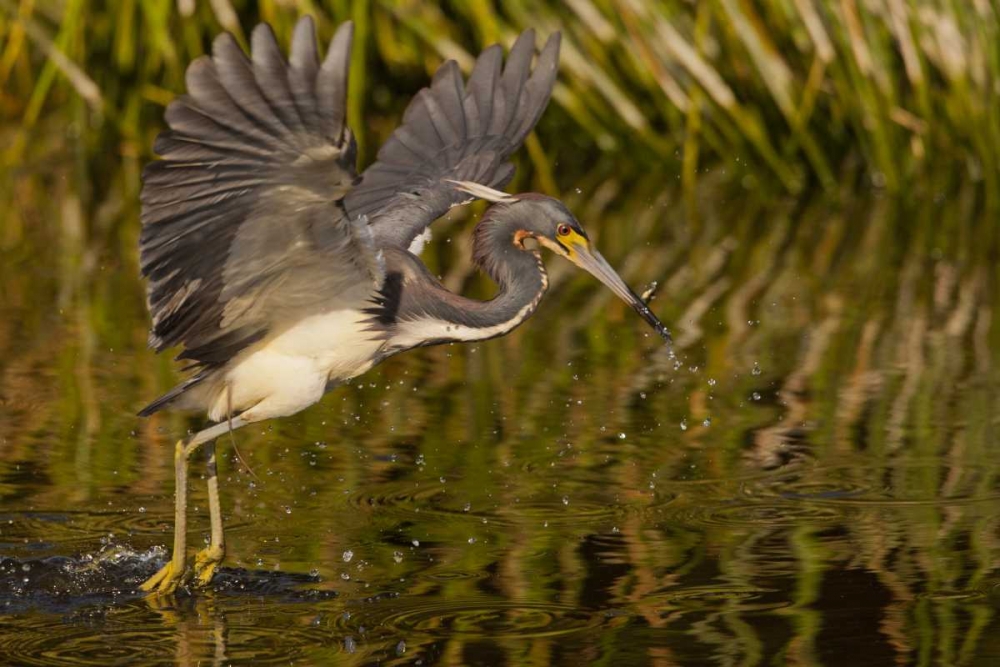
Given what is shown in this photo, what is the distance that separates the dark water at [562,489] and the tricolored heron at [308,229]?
473 mm

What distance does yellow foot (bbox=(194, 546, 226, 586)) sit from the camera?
242 inches

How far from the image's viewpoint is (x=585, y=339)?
31.4ft

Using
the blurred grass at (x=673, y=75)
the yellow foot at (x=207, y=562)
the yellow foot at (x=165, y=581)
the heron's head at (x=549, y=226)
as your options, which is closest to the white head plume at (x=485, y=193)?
the heron's head at (x=549, y=226)

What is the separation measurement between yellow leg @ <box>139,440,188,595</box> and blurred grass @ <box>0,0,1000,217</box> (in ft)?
20.6

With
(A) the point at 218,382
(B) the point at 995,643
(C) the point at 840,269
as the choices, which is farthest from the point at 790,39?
(B) the point at 995,643

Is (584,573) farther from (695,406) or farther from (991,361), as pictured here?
(991,361)

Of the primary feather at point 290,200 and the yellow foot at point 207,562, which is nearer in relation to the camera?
the primary feather at point 290,200

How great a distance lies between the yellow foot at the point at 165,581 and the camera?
20.0 feet

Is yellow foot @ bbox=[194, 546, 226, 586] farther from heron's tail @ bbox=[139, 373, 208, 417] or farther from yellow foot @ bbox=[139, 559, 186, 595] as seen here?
heron's tail @ bbox=[139, 373, 208, 417]

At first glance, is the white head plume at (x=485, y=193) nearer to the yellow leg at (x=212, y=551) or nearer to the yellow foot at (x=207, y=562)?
the yellow leg at (x=212, y=551)

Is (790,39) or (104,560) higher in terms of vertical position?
(790,39)

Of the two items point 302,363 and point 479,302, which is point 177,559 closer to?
point 302,363

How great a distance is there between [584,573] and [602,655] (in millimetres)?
780

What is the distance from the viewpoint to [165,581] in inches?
242
